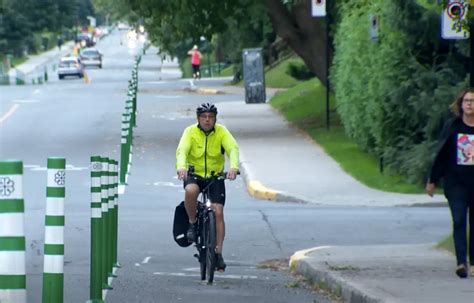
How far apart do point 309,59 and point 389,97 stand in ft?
38.5

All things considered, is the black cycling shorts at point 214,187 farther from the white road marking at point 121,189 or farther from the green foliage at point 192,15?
the green foliage at point 192,15

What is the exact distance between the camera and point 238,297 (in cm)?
1208

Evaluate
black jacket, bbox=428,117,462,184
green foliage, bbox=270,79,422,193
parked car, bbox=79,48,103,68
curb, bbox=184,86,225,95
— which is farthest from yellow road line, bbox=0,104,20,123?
parked car, bbox=79,48,103,68

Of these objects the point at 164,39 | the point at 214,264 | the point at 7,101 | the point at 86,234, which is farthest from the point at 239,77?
the point at 214,264

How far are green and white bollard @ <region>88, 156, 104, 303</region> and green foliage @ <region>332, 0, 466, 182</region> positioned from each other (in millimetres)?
12160

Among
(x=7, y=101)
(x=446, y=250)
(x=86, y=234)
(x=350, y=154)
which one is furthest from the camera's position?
(x=7, y=101)

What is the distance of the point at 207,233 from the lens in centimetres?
1334

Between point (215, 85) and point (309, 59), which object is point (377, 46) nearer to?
point (309, 59)

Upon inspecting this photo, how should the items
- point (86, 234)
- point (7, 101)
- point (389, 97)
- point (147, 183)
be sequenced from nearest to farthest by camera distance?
point (86, 234) → point (389, 97) → point (147, 183) → point (7, 101)

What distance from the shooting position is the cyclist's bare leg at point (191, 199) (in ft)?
43.4

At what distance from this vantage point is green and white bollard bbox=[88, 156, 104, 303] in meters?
10.7

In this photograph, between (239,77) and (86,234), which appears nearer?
(86,234)

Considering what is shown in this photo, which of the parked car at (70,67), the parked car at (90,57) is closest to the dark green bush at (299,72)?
the parked car at (70,67)

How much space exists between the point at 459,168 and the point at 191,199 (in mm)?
2770
